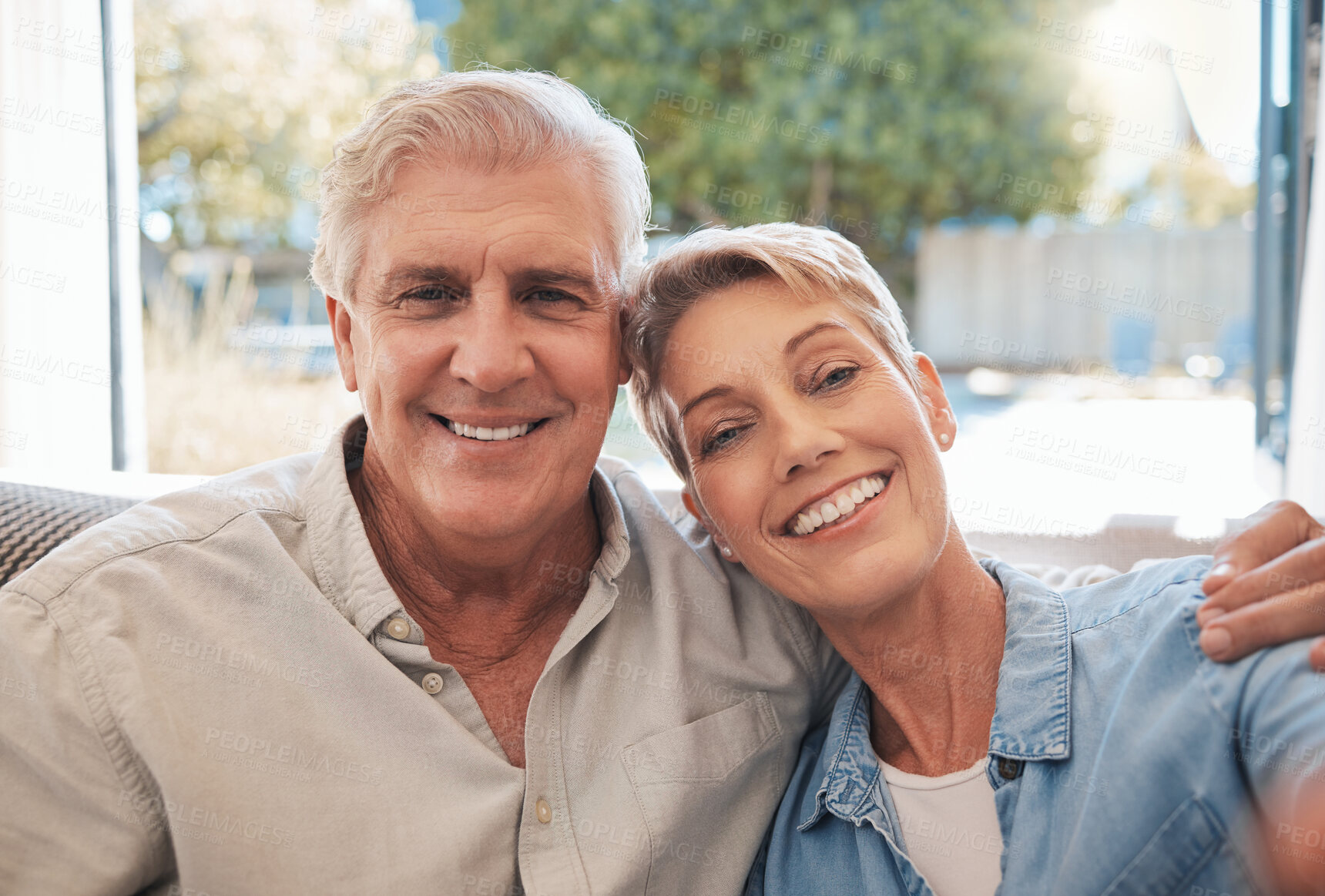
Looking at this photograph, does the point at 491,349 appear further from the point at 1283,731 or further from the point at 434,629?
the point at 1283,731

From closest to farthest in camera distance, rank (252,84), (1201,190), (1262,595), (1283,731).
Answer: (1283,731), (1262,595), (252,84), (1201,190)

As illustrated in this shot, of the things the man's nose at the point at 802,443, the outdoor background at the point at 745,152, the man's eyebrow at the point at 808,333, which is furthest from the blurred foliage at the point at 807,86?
the man's nose at the point at 802,443

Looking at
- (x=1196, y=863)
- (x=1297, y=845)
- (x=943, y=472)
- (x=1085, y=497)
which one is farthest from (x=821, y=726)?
(x=1085, y=497)

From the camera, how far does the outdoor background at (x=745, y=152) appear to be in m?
4.91

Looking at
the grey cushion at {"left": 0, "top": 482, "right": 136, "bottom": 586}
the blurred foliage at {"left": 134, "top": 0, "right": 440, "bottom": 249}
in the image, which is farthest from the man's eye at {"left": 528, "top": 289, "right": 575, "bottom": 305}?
the blurred foliage at {"left": 134, "top": 0, "right": 440, "bottom": 249}

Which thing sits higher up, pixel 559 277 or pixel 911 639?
pixel 559 277

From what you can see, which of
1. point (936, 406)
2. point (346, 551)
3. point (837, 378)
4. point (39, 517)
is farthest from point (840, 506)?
point (39, 517)

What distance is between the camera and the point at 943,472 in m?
1.34

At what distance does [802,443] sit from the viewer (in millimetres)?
1268

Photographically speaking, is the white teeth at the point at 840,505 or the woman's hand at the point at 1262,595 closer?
the woman's hand at the point at 1262,595

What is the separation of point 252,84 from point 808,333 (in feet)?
18.9

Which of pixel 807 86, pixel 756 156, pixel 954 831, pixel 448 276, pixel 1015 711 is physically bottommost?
pixel 954 831

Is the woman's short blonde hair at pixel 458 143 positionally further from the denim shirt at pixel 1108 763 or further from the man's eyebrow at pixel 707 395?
the denim shirt at pixel 1108 763

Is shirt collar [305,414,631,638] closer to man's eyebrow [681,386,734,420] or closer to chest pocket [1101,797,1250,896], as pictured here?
man's eyebrow [681,386,734,420]
